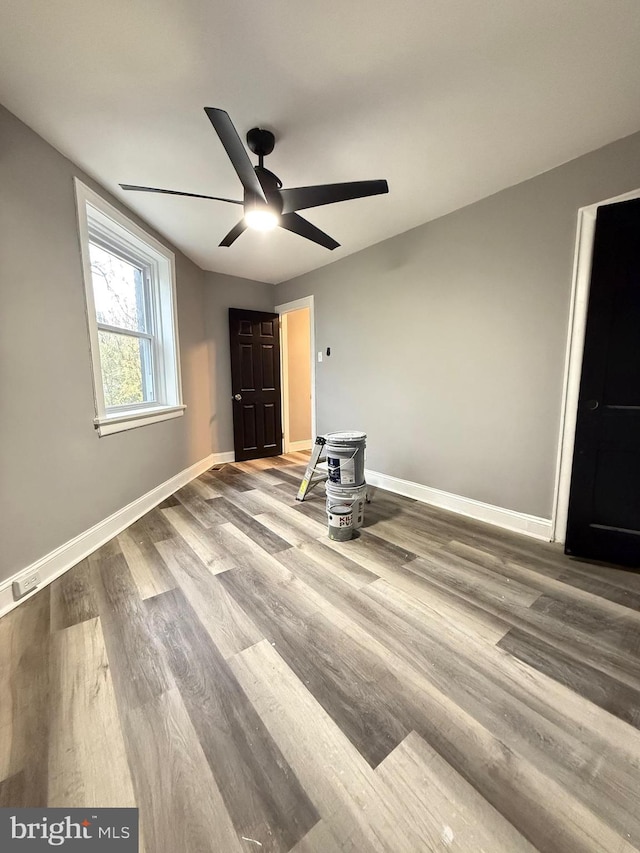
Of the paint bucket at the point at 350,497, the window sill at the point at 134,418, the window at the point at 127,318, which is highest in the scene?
the window at the point at 127,318

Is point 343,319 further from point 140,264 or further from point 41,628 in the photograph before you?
point 41,628

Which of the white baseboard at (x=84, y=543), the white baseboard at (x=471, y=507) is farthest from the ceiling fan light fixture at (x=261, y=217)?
the white baseboard at (x=471, y=507)

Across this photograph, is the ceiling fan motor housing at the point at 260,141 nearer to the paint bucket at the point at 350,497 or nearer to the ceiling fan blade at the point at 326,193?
the ceiling fan blade at the point at 326,193

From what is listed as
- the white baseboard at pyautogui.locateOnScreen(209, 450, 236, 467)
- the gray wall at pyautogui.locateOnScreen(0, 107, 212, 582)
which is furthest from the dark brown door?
the gray wall at pyautogui.locateOnScreen(0, 107, 212, 582)

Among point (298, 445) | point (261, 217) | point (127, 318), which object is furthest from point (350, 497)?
point (298, 445)

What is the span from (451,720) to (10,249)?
2.88 m

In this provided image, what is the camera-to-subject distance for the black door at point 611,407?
6.11 feet

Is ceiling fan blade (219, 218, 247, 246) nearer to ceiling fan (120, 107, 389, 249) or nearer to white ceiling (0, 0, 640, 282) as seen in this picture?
ceiling fan (120, 107, 389, 249)

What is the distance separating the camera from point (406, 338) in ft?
10.4

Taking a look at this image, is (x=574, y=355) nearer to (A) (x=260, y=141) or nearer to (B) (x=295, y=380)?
(A) (x=260, y=141)

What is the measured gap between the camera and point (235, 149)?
4.89 ft

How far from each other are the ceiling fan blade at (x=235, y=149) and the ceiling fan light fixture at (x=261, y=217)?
2.3 inches

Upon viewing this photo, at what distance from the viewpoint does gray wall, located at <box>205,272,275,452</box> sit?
429 cm

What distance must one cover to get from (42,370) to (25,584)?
3.86 ft
